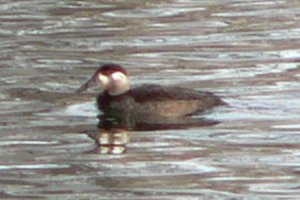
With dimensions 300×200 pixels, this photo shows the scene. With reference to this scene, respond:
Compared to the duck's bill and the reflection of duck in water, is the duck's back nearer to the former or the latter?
the reflection of duck in water

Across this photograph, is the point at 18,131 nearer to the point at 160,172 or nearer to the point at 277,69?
the point at 160,172

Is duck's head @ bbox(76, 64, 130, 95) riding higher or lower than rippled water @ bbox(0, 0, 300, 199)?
higher

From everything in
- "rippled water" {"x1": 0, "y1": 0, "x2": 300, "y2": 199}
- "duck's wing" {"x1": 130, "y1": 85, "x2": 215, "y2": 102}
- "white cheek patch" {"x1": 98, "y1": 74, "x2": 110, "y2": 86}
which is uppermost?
"white cheek patch" {"x1": 98, "y1": 74, "x2": 110, "y2": 86}

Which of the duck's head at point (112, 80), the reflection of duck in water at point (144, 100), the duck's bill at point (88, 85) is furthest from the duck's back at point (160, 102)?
the duck's bill at point (88, 85)

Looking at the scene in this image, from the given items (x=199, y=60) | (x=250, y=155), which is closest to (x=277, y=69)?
(x=199, y=60)

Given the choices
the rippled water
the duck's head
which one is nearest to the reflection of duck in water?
the duck's head

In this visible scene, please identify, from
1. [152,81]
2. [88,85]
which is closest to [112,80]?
[88,85]

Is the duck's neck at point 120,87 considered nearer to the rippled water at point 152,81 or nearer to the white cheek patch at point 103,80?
the white cheek patch at point 103,80
